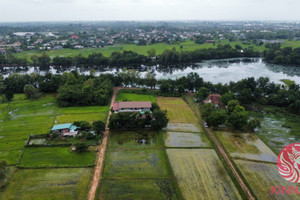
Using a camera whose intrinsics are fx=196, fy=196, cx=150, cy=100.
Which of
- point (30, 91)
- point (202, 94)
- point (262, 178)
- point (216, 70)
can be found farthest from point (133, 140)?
point (216, 70)

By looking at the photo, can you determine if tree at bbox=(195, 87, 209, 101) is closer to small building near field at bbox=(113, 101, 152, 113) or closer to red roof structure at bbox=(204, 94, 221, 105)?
red roof structure at bbox=(204, 94, 221, 105)

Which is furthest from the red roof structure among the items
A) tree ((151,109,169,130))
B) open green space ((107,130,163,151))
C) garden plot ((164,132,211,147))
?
open green space ((107,130,163,151))

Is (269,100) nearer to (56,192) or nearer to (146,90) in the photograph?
(146,90)

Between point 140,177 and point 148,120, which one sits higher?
point 148,120

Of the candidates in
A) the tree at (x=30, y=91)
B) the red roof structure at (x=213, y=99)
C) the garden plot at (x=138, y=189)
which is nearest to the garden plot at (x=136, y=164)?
the garden plot at (x=138, y=189)

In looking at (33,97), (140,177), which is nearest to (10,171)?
(140,177)

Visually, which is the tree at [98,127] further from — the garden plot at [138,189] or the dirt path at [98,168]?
the garden plot at [138,189]

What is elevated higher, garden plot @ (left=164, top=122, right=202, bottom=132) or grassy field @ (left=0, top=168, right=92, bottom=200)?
garden plot @ (left=164, top=122, right=202, bottom=132)
